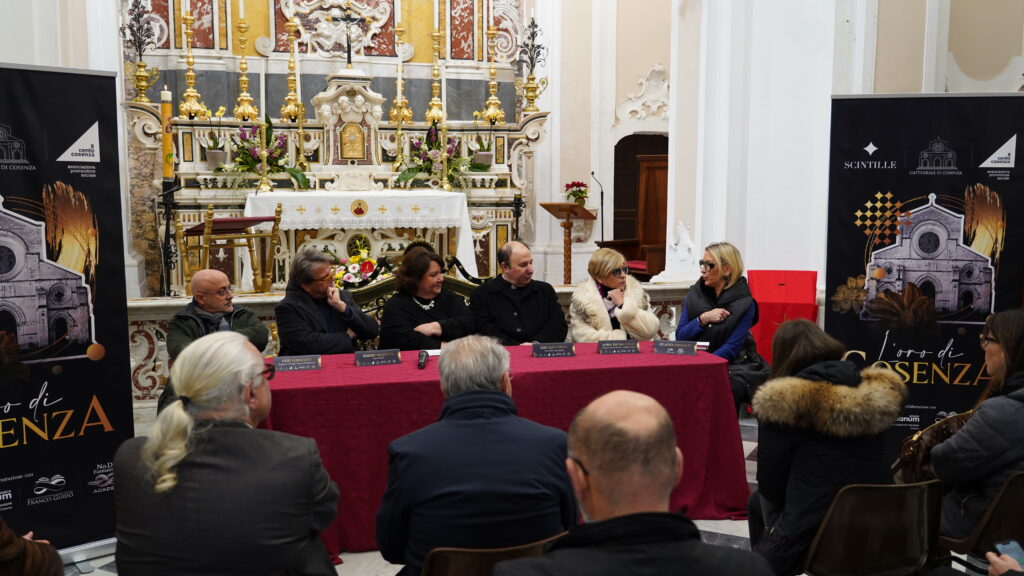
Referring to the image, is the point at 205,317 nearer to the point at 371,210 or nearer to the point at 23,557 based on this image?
the point at 23,557

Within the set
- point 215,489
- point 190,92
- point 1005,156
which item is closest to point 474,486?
point 215,489

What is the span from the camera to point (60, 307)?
3939 millimetres

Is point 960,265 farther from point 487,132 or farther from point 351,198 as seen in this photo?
point 487,132

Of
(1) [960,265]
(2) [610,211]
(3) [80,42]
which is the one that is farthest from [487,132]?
(1) [960,265]

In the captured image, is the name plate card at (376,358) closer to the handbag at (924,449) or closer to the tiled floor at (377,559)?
the tiled floor at (377,559)

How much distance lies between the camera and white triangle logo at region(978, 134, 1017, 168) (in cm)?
473

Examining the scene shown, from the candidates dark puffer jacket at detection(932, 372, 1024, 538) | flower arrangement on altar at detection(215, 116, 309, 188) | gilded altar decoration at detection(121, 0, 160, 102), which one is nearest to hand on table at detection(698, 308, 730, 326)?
dark puffer jacket at detection(932, 372, 1024, 538)

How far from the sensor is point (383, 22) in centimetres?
1316

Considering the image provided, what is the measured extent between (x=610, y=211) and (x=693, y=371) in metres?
9.31

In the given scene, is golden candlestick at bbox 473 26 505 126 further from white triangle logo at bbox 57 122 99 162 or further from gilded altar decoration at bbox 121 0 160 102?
white triangle logo at bbox 57 122 99 162

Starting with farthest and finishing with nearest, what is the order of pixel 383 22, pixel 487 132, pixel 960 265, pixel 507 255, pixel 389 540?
pixel 383 22 → pixel 487 132 → pixel 507 255 → pixel 960 265 → pixel 389 540

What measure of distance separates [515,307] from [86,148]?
2.26 meters

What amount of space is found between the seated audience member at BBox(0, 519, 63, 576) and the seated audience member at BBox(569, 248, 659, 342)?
3002mm

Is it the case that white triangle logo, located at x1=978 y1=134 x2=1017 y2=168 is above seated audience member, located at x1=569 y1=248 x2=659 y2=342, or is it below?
above
